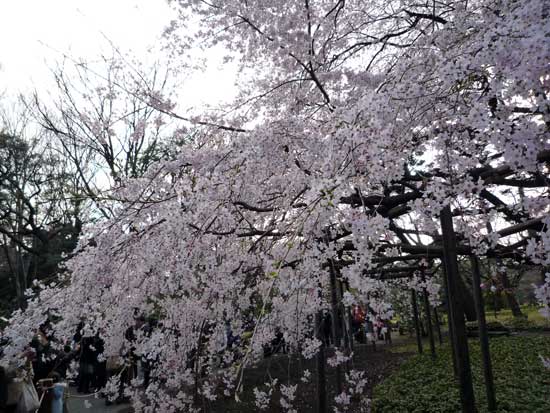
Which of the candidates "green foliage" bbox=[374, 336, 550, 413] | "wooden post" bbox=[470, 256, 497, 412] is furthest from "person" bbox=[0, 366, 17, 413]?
"wooden post" bbox=[470, 256, 497, 412]

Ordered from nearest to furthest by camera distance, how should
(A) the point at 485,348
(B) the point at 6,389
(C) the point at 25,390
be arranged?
1. (B) the point at 6,389
2. (C) the point at 25,390
3. (A) the point at 485,348

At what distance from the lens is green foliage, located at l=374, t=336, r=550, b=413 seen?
16.9 feet

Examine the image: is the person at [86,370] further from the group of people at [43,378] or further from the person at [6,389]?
the person at [6,389]

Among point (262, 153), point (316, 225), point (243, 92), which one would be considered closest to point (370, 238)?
point (316, 225)

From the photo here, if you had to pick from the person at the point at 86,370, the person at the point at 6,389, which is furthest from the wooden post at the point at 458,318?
the person at the point at 86,370

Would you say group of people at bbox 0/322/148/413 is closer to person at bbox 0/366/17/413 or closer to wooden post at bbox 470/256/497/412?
person at bbox 0/366/17/413

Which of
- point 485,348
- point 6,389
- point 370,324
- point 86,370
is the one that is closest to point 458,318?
point 485,348

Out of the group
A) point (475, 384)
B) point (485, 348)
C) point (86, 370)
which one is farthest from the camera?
point (86, 370)

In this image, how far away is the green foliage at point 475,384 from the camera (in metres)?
5.16

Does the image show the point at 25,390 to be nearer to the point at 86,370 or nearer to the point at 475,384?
the point at 86,370

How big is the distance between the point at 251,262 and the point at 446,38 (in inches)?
106

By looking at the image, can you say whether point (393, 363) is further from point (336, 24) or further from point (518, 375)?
point (336, 24)

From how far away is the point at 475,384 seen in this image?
19.7 feet

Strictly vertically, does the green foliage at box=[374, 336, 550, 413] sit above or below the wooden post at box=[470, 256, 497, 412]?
below
